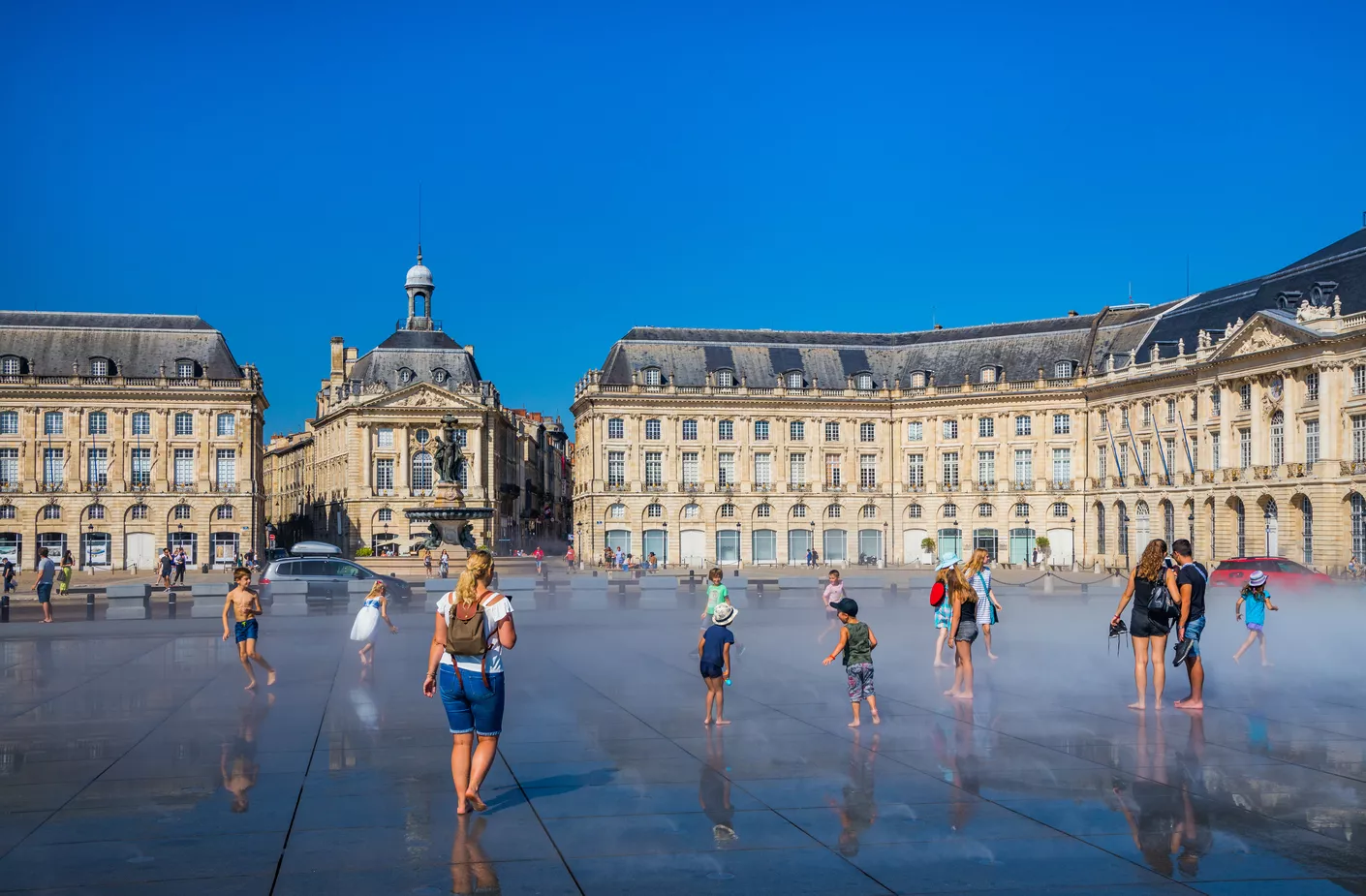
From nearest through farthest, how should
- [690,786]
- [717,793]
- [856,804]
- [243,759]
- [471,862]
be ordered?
[471,862]
[856,804]
[717,793]
[690,786]
[243,759]

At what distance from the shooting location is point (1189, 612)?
1634 centimetres

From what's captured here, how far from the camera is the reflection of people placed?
10.1 metres

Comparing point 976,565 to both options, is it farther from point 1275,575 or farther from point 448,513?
point 448,513

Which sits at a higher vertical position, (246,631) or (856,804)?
(246,631)

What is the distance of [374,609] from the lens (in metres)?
21.4

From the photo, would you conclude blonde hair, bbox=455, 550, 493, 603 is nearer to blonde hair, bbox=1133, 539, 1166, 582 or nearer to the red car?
blonde hair, bbox=1133, 539, 1166, 582

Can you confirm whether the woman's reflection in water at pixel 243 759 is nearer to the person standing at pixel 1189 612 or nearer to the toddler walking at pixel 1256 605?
the person standing at pixel 1189 612

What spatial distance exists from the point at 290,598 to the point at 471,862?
1213 inches

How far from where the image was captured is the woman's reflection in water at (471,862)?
29.2 feet

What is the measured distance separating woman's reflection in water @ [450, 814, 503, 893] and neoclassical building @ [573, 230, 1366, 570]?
2828 inches

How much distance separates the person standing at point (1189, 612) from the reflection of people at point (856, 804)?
4750mm

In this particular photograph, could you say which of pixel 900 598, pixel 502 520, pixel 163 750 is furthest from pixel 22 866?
pixel 502 520

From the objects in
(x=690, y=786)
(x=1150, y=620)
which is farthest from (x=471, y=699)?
(x=1150, y=620)

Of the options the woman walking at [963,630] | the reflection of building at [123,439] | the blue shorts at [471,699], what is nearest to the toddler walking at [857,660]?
the woman walking at [963,630]
